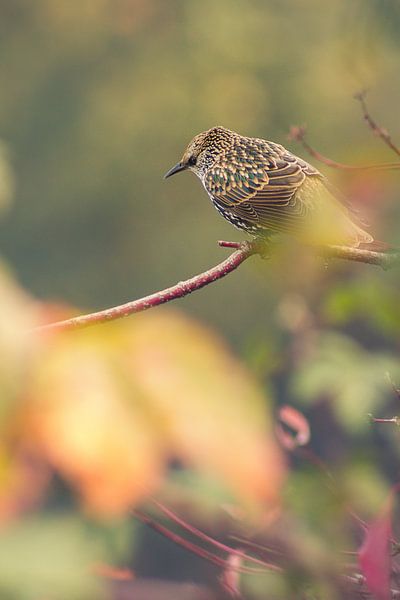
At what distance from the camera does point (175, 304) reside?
829cm

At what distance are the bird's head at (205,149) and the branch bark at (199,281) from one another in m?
0.39

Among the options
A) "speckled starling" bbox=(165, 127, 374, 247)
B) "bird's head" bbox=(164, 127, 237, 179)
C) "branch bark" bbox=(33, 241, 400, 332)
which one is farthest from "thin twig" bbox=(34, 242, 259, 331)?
"bird's head" bbox=(164, 127, 237, 179)

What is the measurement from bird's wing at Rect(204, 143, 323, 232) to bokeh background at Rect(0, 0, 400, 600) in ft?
0.26

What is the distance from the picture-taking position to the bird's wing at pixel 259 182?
1.69 meters

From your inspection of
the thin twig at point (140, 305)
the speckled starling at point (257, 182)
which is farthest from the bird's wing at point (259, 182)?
the thin twig at point (140, 305)

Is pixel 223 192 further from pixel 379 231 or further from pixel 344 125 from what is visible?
pixel 344 125

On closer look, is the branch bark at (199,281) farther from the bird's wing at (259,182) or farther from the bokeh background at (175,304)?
the bird's wing at (259,182)

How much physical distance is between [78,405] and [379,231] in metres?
0.61

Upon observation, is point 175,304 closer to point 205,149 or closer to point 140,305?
point 205,149

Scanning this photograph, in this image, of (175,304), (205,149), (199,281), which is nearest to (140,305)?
(199,281)

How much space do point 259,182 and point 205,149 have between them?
0.13 metres

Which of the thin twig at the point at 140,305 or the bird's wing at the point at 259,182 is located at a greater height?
the thin twig at the point at 140,305

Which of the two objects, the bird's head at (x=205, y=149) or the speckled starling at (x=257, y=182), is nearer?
the speckled starling at (x=257, y=182)

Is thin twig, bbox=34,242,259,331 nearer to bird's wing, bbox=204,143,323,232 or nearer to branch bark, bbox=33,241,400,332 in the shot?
branch bark, bbox=33,241,400,332
